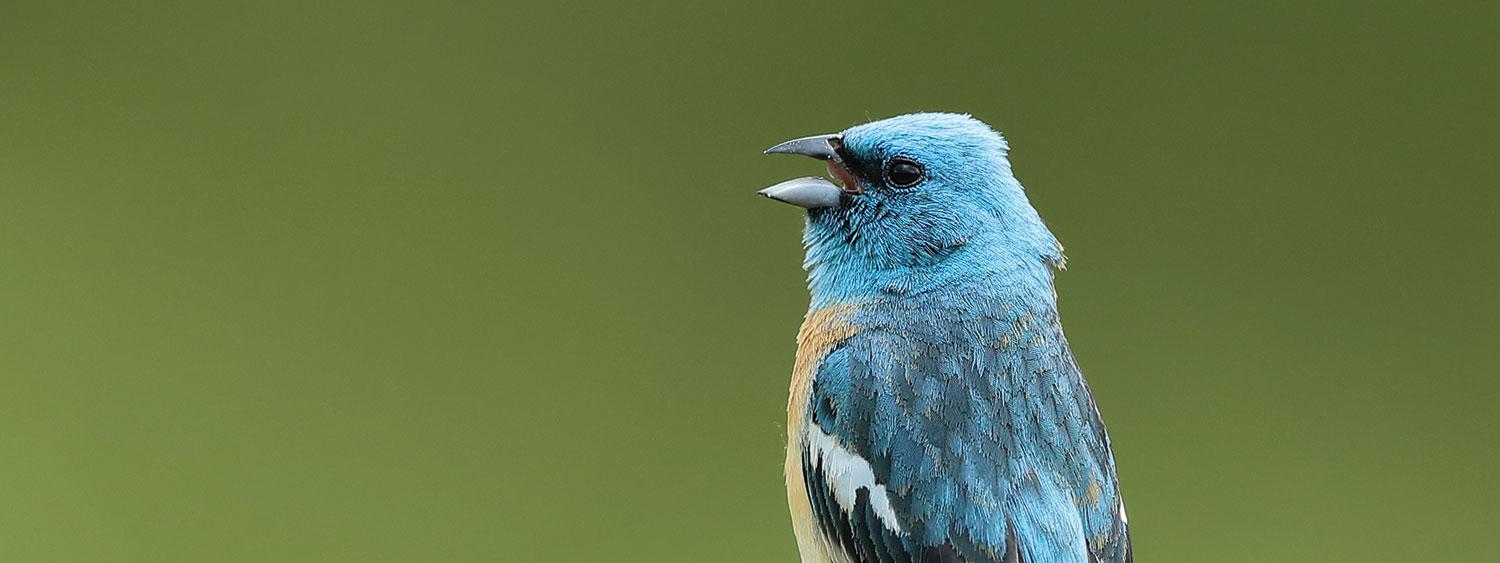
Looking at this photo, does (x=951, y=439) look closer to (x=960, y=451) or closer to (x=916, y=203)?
(x=960, y=451)

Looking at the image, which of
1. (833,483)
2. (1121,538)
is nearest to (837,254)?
(833,483)

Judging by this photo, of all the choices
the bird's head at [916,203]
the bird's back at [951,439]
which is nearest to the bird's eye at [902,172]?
the bird's head at [916,203]

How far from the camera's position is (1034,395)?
5.93 feet

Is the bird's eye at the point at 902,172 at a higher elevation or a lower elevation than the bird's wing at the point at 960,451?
higher

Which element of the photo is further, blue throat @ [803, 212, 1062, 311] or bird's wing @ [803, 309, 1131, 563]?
blue throat @ [803, 212, 1062, 311]

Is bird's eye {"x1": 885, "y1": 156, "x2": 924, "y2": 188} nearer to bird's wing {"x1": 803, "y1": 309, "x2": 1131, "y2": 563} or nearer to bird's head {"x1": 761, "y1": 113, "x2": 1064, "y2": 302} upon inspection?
bird's head {"x1": 761, "y1": 113, "x2": 1064, "y2": 302}

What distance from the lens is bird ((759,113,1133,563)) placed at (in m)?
1.75

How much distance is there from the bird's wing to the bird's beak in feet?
0.55

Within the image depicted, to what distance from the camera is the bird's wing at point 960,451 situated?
5.69 feet

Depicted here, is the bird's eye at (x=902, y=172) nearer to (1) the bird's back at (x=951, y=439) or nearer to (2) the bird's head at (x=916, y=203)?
(2) the bird's head at (x=916, y=203)

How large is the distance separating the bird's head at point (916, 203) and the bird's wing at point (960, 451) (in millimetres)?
80

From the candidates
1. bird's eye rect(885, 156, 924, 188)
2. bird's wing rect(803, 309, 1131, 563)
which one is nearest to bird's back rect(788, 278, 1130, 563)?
bird's wing rect(803, 309, 1131, 563)

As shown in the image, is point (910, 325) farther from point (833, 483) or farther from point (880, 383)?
point (833, 483)

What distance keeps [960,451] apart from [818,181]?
1.20 ft
